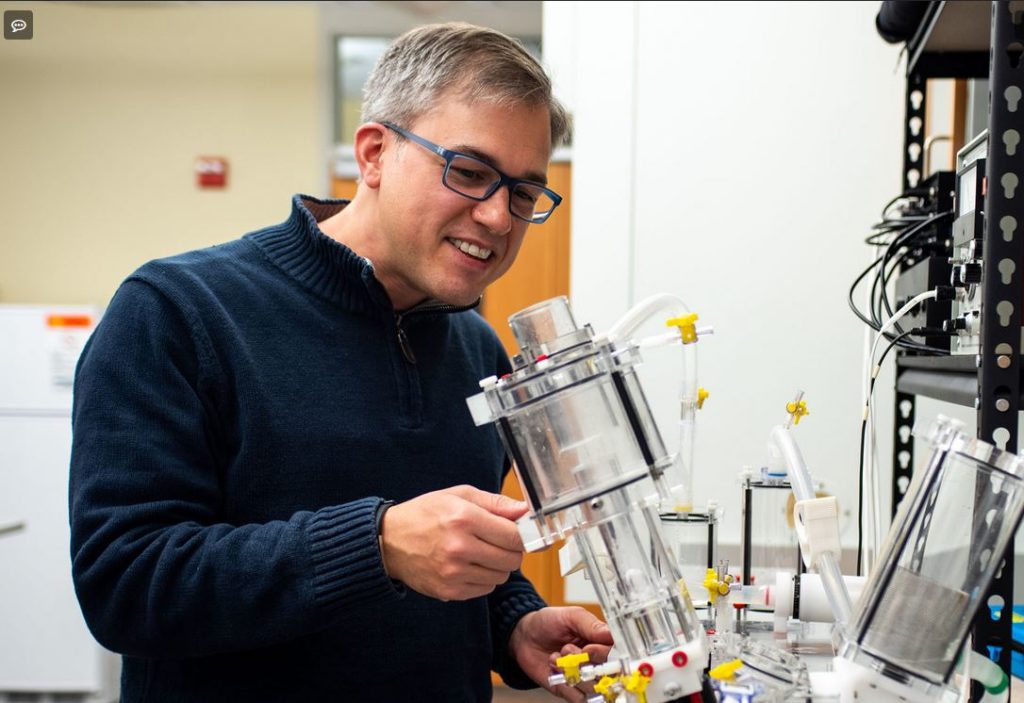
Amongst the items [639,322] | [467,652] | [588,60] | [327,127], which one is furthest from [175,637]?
[327,127]

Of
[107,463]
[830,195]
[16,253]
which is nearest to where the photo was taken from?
[107,463]

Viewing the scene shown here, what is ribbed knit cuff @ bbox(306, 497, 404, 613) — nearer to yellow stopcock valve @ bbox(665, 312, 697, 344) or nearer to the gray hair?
yellow stopcock valve @ bbox(665, 312, 697, 344)

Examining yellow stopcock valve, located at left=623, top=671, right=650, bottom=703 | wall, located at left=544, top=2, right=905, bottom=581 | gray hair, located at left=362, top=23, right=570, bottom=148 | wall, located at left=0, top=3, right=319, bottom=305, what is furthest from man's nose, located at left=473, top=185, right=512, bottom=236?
wall, located at left=0, top=3, right=319, bottom=305

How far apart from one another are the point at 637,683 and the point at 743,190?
189cm

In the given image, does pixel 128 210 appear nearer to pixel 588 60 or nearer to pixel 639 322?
pixel 588 60

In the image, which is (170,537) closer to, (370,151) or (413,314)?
(413,314)

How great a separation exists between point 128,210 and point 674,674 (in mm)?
4127

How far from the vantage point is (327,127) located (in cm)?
425

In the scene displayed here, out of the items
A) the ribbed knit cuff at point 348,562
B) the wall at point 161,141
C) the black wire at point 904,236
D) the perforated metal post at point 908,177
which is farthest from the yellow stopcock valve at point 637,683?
the wall at point 161,141

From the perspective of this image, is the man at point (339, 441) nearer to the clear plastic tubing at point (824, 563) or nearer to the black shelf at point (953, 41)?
the clear plastic tubing at point (824, 563)

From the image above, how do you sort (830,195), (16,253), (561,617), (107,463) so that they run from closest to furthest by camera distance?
1. (107,463)
2. (561,617)
3. (830,195)
4. (16,253)

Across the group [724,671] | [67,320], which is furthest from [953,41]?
[67,320]

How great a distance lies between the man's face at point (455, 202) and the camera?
3.86 ft

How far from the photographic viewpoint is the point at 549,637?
4.21 ft
